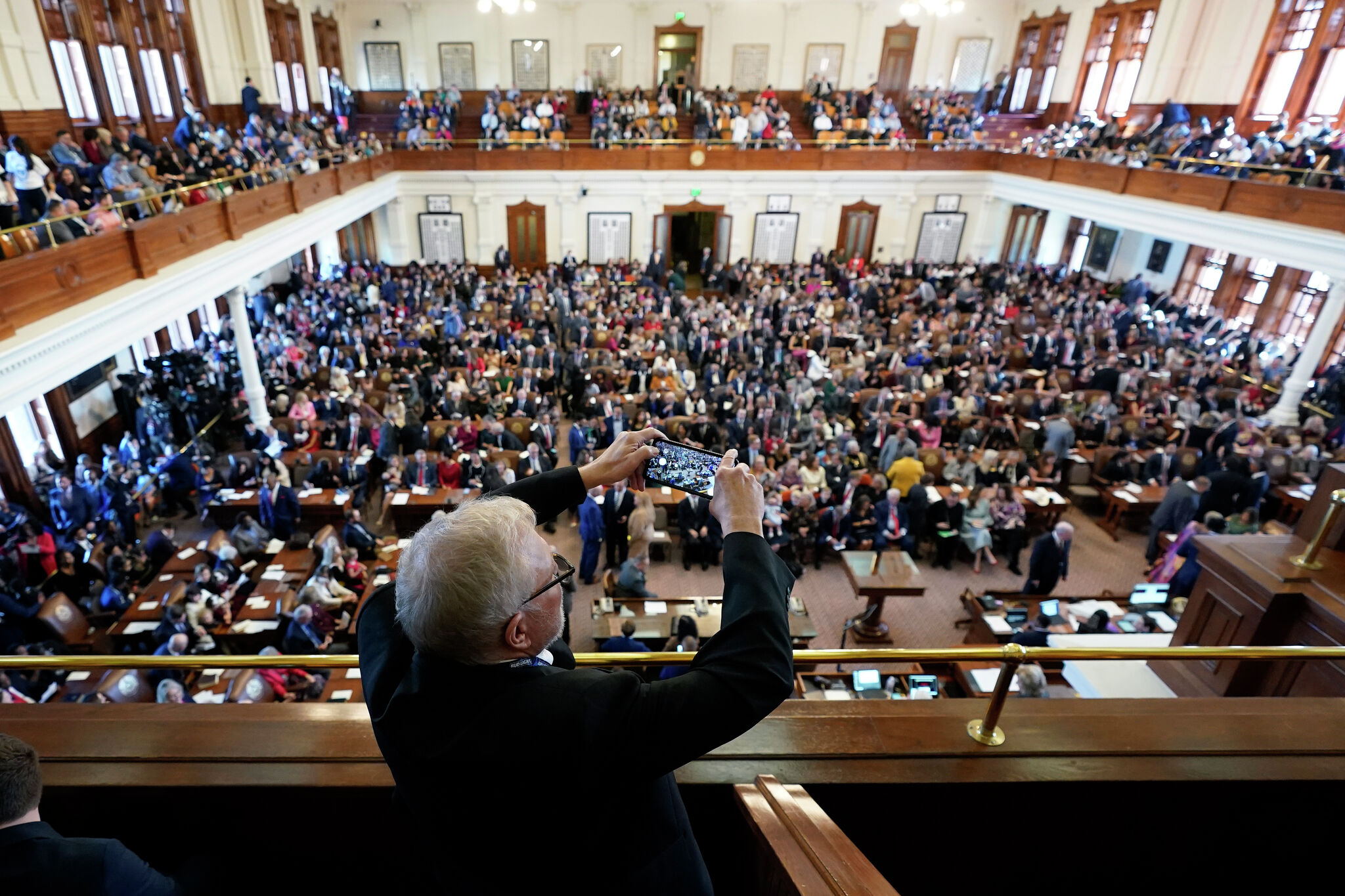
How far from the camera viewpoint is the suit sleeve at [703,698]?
1.20m

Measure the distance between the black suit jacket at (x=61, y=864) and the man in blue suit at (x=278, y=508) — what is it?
316 inches

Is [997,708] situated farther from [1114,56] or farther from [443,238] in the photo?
[1114,56]

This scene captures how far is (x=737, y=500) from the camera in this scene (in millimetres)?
1454

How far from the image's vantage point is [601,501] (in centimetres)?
898

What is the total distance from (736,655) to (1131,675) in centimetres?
366

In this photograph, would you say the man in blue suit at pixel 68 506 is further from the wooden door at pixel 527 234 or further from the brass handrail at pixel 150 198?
the wooden door at pixel 527 234

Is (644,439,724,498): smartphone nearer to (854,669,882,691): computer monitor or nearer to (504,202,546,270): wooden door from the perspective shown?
(854,669,882,691): computer monitor

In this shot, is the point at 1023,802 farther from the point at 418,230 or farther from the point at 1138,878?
the point at 418,230

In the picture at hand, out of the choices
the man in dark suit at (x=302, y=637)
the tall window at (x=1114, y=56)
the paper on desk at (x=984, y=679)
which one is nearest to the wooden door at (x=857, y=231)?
the tall window at (x=1114, y=56)

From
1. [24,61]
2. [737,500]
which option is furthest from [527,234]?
[737,500]

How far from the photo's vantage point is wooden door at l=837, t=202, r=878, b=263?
22891 millimetres

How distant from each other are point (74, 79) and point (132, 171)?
4.75 meters

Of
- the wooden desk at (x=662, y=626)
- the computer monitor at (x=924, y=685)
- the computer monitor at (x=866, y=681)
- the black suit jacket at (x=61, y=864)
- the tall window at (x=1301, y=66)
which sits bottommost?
the wooden desk at (x=662, y=626)

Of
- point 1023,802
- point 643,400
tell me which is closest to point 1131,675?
point 1023,802
